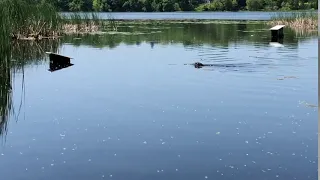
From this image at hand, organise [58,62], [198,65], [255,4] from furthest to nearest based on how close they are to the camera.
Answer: [255,4] → [58,62] → [198,65]

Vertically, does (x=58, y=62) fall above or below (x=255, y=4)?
below

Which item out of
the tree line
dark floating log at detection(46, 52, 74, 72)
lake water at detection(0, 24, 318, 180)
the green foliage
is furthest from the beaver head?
the green foliage

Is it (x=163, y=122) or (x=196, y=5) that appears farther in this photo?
(x=196, y=5)

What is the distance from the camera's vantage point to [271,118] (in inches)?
398

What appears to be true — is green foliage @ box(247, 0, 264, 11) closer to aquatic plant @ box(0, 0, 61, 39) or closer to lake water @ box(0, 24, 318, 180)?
aquatic plant @ box(0, 0, 61, 39)

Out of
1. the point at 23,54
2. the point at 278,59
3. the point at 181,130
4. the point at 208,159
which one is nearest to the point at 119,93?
the point at 181,130

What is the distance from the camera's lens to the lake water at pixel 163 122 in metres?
7.22

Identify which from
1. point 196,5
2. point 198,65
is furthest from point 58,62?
point 196,5

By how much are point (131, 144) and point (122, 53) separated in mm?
16044

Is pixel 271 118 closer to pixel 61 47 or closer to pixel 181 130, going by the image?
pixel 181 130

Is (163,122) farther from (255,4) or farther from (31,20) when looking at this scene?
(255,4)

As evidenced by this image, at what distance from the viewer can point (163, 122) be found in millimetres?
9883

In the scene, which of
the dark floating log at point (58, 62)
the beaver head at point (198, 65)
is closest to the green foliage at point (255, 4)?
the dark floating log at point (58, 62)

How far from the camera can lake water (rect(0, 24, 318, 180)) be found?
722cm
